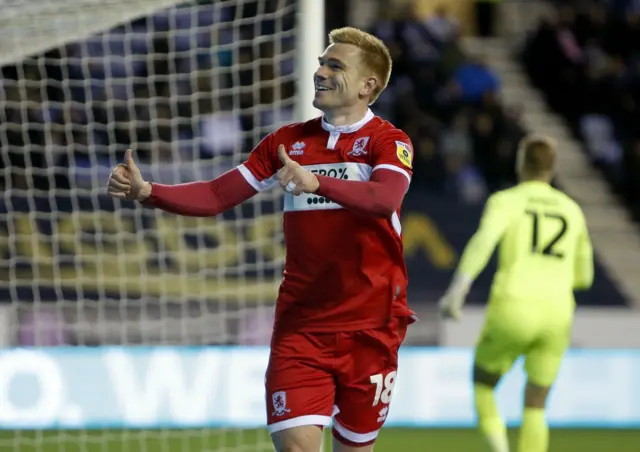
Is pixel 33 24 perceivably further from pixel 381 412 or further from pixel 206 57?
pixel 206 57

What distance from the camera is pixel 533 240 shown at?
608cm

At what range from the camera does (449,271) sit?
33.7 ft

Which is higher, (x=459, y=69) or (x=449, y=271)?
(x=459, y=69)

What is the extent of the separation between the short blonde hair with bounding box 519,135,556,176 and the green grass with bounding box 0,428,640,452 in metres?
2.19

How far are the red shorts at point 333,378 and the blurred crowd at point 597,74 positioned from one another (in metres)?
8.82

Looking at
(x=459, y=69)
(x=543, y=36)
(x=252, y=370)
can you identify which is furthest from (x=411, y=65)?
(x=252, y=370)

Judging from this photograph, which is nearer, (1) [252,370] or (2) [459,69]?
(1) [252,370]

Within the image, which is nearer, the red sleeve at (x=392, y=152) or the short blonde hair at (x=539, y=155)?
the red sleeve at (x=392, y=152)

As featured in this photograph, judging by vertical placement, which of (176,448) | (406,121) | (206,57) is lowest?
(176,448)

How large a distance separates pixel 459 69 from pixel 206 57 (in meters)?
3.47

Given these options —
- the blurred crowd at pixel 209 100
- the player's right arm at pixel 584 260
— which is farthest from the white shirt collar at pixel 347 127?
the blurred crowd at pixel 209 100

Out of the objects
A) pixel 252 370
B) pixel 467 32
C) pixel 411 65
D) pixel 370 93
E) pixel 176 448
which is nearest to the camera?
pixel 370 93

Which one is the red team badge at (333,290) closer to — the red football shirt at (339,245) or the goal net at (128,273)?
the red football shirt at (339,245)

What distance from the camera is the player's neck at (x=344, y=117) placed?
400cm
